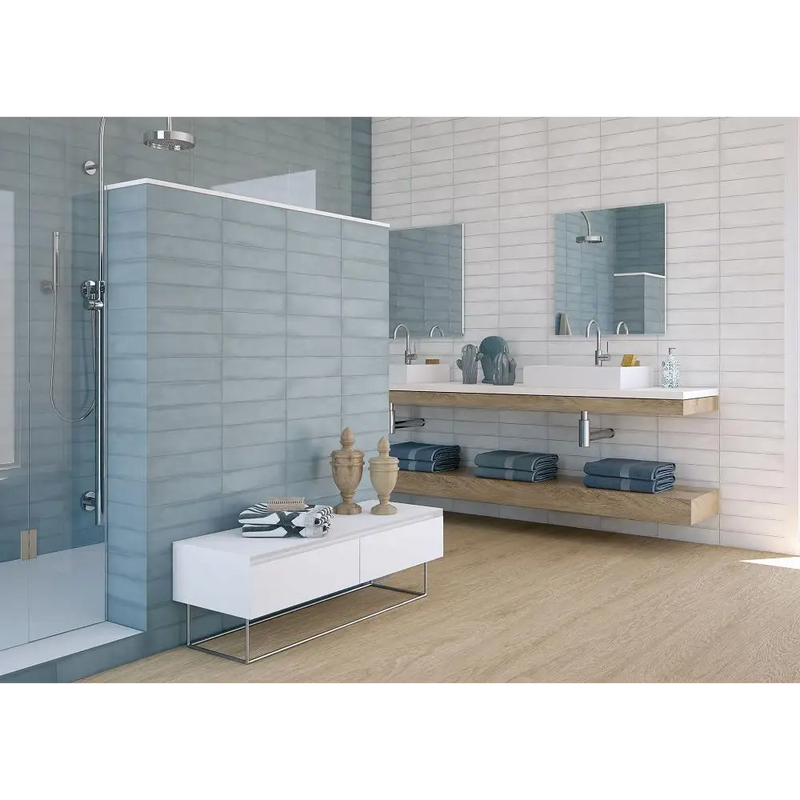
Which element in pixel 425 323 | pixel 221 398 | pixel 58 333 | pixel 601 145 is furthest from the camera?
pixel 425 323

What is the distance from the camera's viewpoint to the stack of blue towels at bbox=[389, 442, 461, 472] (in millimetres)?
6078

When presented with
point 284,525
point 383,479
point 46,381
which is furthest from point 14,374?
point 383,479

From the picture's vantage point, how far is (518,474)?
5605 mm

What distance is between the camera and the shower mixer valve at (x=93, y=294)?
3.38 metres

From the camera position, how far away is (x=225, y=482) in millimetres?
3672

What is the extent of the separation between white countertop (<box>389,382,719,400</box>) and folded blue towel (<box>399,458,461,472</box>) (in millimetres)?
505

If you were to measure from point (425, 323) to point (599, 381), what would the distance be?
1725 mm

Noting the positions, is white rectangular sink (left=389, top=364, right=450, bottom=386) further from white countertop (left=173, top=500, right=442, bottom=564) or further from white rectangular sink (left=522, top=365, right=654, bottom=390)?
white countertop (left=173, top=500, right=442, bottom=564)

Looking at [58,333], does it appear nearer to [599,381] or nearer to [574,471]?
[599,381]

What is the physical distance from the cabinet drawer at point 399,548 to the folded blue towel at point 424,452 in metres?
1.95

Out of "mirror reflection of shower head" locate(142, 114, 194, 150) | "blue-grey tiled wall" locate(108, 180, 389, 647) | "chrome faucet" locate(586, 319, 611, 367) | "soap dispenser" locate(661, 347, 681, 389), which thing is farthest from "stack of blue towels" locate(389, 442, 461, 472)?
"mirror reflection of shower head" locate(142, 114, 194, 150)

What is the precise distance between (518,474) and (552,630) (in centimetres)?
196

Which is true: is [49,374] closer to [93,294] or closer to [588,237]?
[93,294]
